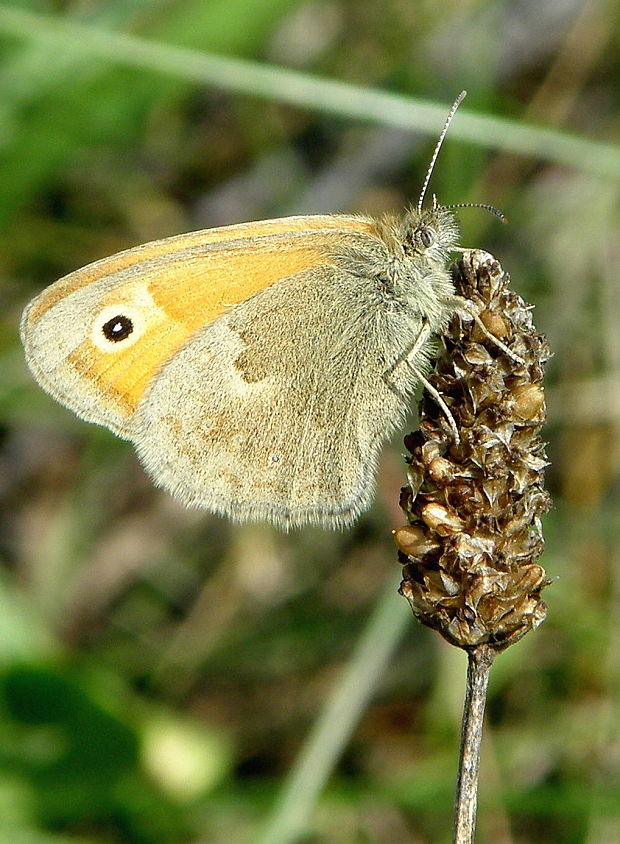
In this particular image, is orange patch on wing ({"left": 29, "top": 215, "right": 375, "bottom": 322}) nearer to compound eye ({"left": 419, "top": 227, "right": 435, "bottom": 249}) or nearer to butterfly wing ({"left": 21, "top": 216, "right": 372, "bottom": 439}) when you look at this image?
butterfly wing ({"left": 21, "top": 216, "right": 372, "bottom": 439})

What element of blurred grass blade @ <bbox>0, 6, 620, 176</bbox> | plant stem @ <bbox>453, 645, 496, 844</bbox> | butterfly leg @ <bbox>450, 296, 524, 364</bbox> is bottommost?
plant stem @ <bbox>453, 645, 496, 844</bbox>

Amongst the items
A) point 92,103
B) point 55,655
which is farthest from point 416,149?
point 55,655

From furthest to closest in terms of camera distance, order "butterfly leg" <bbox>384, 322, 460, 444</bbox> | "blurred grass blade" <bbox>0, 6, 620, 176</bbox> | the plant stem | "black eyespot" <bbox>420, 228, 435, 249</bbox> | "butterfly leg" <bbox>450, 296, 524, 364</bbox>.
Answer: "blurred grass blade" <bbox>0, 6, 620, 176</bbox> → "black eyespot" <bbox>420, 228, 435, 249</bbox> → "butterfly leg" <bbox>384, 322, 460, 444</bbox> → "butterfly leg" <bbox>450, 296, 524, 364</bbox> → the plant stem

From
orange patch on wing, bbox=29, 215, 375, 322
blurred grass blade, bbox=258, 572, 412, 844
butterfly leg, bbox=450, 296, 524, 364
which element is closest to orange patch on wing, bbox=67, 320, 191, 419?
orange patch on wing, bbox=29, 215, 375, 322

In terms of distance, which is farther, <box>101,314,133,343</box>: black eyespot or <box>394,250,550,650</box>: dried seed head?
<box>101,314,133,343</box>: black eyespot

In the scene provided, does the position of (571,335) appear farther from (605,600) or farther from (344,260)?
(344,260)

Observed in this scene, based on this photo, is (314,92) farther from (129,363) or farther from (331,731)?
(331,731)

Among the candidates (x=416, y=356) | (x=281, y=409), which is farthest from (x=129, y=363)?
(x=416, y=356)
